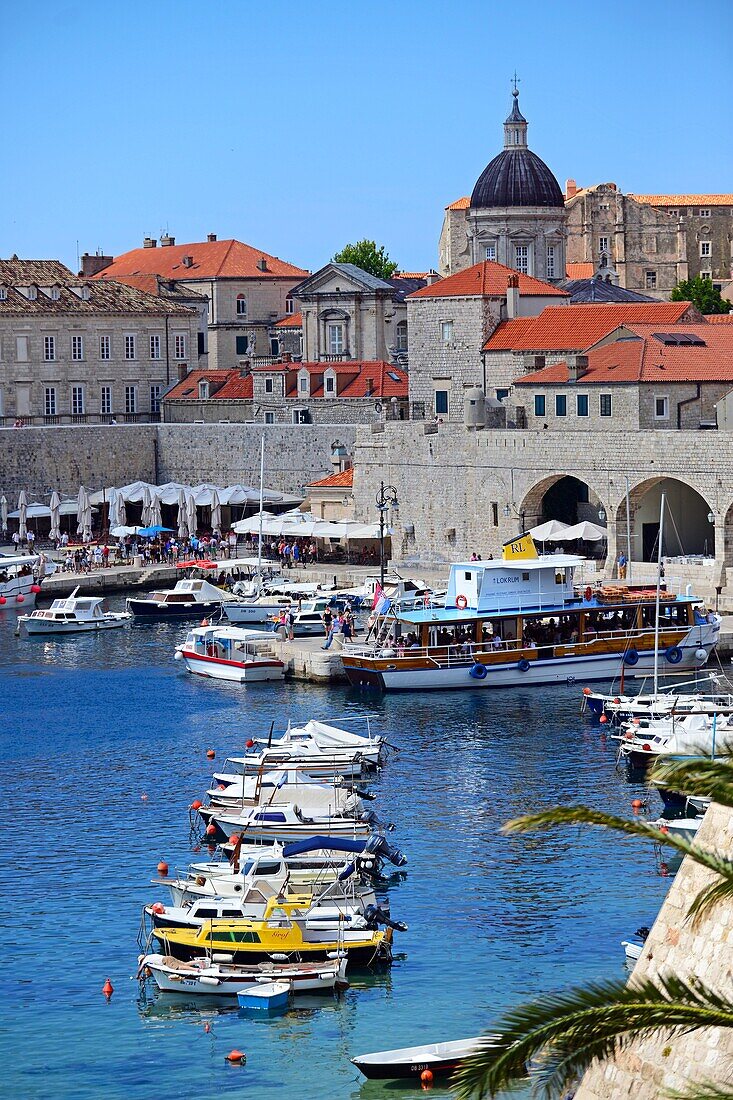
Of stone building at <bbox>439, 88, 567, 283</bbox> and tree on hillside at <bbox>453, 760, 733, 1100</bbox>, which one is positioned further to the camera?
stone building at <bbox>439, 88, 567, 283</bbox>

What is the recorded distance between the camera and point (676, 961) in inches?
485

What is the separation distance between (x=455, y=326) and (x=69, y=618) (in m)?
16.1

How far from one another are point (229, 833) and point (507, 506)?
26228 millimetres

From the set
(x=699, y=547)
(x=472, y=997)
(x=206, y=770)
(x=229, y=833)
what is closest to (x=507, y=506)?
(x=699, y=547)

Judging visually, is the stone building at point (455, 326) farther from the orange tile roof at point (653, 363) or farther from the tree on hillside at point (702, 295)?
the tree on hillside at point (702, 295)

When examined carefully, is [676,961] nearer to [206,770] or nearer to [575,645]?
[206,770]

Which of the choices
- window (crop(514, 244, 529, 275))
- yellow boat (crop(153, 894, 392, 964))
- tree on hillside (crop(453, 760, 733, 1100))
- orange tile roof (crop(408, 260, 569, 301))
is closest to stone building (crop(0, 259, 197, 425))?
window (crop(514, 244, 529, 275))

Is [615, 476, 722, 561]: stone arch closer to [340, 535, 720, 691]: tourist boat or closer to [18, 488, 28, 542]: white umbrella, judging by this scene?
[340, 535, 720, 691]: tourist boat

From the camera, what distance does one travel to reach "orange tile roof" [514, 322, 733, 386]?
52.2 metres

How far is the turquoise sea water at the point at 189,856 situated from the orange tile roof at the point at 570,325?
17045mm

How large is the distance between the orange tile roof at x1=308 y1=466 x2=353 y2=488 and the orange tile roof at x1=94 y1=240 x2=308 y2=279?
85.2 feet

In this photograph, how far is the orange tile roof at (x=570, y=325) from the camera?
2247 inches

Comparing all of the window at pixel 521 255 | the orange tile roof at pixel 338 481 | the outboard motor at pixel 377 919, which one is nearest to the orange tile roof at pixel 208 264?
the window at pixel 521 255

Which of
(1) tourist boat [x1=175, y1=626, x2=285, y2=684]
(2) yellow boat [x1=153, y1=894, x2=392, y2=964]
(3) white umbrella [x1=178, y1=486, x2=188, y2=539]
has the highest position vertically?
(3) white umbrella [x1=178, y1=486, x2=188, y2=539]
